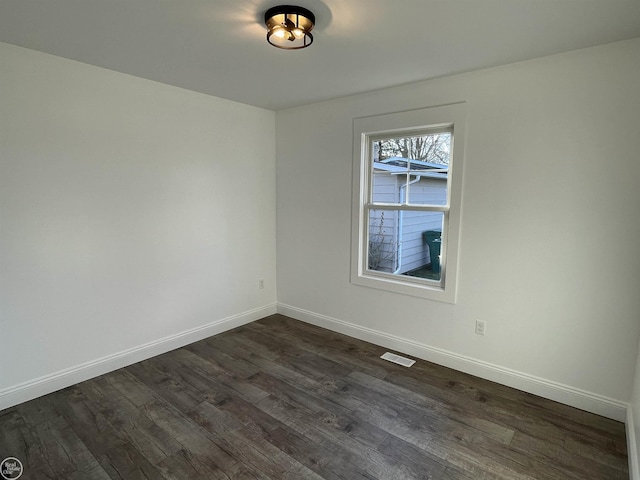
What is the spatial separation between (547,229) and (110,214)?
326 cm

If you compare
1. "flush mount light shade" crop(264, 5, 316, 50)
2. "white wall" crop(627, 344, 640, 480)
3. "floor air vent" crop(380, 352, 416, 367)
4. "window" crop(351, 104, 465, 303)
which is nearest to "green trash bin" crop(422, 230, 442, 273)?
"window" crop(351, 104, 465, 303)

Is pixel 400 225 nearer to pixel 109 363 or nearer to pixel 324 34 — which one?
pixel 324 34

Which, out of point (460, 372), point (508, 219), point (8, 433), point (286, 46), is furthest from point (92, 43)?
point (460, 372)

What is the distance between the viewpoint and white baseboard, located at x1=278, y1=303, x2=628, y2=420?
2.30m

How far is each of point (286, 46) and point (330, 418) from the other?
2402mm

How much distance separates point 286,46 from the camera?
216 centimetres

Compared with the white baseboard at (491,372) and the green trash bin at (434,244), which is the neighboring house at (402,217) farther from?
the white baseboard at (491,372)

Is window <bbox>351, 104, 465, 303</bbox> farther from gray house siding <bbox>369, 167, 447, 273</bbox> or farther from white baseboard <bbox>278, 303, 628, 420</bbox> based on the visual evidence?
white baseboard <bbox>278, 303, 628, 420</bbox>

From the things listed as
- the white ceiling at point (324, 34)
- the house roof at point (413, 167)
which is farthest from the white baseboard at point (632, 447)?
the white ceiling at point (324, 34)

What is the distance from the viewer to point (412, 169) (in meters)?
3.13

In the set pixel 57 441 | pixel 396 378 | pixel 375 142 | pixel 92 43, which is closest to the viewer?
pixel 57 441

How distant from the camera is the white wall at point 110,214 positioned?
2.33 m

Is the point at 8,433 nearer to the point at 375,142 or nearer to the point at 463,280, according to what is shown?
the point at 463,280

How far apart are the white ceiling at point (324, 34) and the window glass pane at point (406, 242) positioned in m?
1.19
